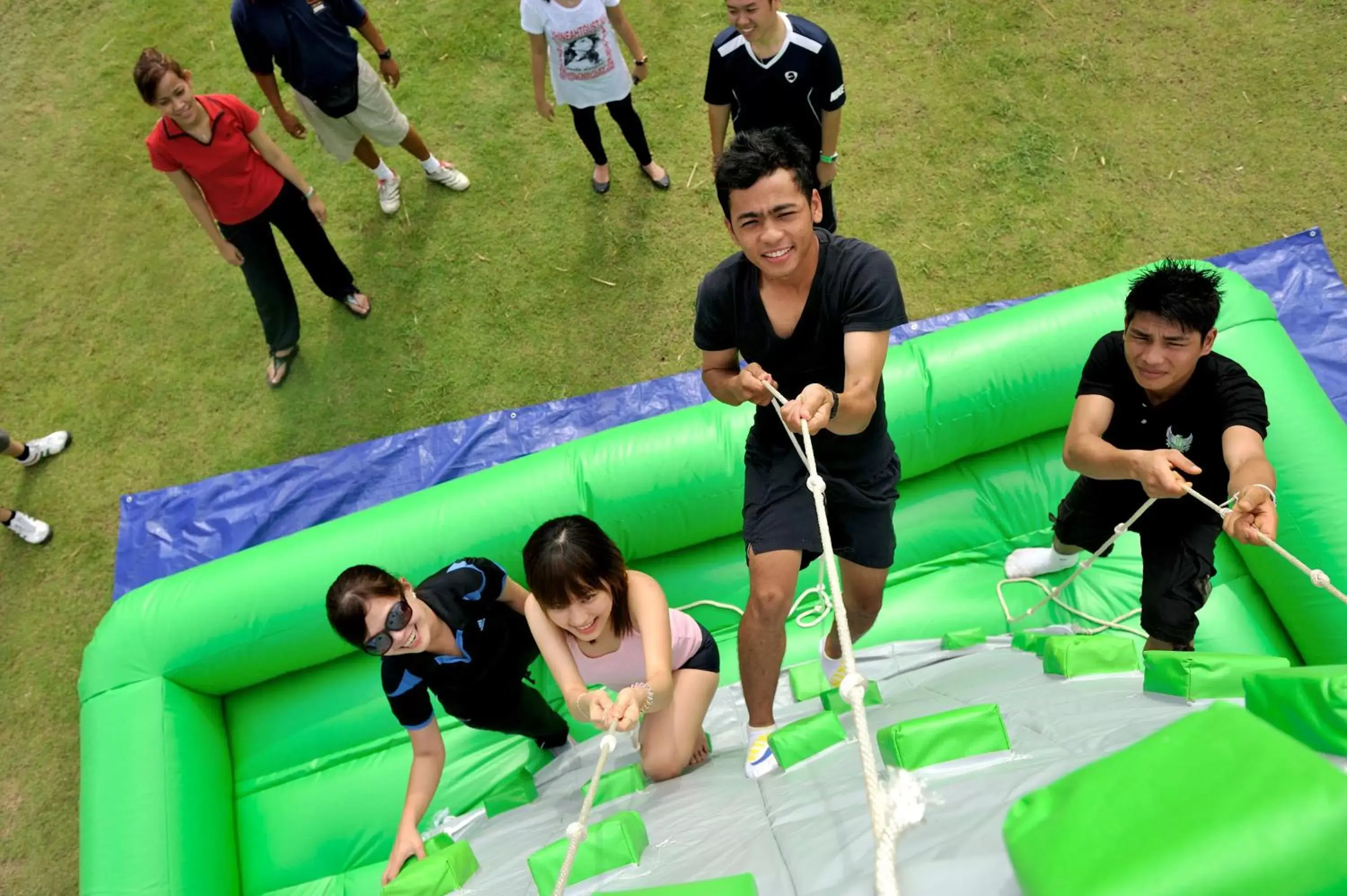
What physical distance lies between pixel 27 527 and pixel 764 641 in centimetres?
314

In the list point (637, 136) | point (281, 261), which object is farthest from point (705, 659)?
point (281, 261)

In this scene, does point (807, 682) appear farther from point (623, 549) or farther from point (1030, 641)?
point (623, 549)

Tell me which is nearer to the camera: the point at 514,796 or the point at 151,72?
the point at 514,796

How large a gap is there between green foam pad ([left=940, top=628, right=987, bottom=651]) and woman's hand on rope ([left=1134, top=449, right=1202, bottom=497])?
2.31 ft

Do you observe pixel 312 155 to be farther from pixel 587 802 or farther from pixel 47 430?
pixel 587 802

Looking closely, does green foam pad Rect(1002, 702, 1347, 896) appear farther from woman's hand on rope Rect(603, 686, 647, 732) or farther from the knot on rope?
woman's hand on rope Rect(603, 686, 647, 732)

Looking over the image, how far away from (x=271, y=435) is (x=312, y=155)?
153cm

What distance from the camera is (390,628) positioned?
1.79m

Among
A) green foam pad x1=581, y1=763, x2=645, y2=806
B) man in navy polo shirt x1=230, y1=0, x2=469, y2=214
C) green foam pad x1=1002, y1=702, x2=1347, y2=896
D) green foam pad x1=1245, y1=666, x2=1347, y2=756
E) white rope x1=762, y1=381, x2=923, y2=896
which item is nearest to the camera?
green foam pad x1=1002, y1=702, x2=1347, y2=896

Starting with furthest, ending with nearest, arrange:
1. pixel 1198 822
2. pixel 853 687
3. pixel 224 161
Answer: pixel 224 161
pixel 853 687
pixel 1198 822

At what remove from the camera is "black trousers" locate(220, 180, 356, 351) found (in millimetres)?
3135

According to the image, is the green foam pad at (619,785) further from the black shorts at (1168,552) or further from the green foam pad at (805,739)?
the black shorts at (1168,552)

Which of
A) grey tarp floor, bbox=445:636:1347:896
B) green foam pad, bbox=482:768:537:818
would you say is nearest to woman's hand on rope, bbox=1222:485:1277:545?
grey tarp floor, bbox=445:636:1347:896

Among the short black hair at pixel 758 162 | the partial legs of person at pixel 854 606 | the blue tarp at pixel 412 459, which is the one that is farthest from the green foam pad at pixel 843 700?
the blue tarp at pixel 412 459
